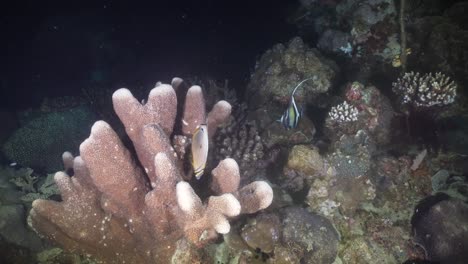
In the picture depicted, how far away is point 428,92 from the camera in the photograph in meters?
5.98

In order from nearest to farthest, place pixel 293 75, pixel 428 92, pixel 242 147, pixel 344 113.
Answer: pixel 242 147 < pixel 344 113 < pixel 428 92 < pixel 293 75

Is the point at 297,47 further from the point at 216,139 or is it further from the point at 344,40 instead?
the point at 216,139

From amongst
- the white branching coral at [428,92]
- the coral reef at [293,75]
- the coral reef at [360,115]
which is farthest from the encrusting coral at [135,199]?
the coral reef at [293,75]

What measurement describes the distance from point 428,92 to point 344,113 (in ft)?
5.47

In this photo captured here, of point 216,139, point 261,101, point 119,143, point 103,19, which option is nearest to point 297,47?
point 261,101

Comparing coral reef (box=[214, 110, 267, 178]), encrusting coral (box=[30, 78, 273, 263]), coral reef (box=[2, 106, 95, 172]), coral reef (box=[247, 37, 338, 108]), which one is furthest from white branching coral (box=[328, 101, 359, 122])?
coral reef (box=[2, 106, 95, 172])

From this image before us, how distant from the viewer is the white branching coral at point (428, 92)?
5.95 m

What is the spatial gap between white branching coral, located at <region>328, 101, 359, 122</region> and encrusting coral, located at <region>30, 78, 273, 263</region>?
124 inches

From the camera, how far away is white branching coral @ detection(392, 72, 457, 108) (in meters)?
5.95

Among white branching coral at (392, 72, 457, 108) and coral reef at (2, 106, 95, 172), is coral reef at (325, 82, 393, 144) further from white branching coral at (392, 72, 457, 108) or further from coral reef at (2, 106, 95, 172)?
coral reef at (2, 106, 95, 172)

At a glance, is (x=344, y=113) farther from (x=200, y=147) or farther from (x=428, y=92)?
(x=200, y=147)

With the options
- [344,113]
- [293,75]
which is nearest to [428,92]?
[344,113]

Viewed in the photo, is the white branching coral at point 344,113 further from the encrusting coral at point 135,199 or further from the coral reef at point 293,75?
the encrusting coral at point 135,199

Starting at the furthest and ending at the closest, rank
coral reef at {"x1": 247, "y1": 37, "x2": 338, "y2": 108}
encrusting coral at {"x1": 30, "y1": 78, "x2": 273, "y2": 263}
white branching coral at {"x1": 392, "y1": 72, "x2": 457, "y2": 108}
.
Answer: coral reef at {"x1": 247, "y1": 37, "x2": 338, "y2": 108} < white branching coral at {"x1": 392, "y1": 72, "x2": 457, "y2": 108} < encrusting coral at {"x1": 30, "y1": 78, "x2": 273, "y2": 263}
